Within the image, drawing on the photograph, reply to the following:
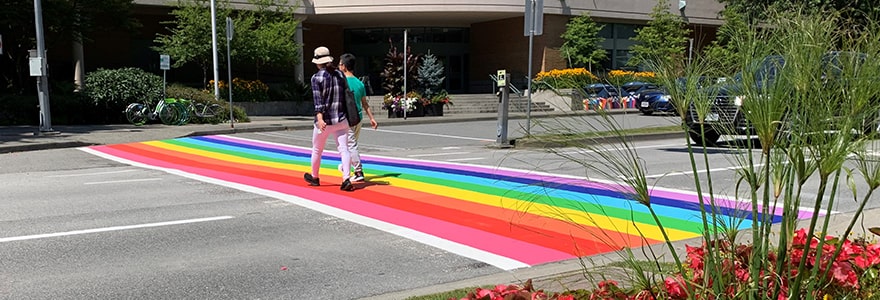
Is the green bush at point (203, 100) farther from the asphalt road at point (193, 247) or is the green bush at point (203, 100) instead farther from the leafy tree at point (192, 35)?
the asphalt road at point (193, 247)

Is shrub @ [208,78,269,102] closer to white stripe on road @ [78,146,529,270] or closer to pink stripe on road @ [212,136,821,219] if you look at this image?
pink stripe on road @ [212,136,821,219]

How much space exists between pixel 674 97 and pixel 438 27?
1611 inches

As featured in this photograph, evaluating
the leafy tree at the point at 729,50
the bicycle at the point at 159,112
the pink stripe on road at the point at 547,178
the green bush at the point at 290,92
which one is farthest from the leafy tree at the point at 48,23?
the leafy tree at the point at 729,50

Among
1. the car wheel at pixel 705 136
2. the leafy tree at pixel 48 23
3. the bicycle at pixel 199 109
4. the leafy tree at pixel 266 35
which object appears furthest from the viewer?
the leafy tree at pixel 266 35

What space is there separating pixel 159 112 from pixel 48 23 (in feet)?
15.9

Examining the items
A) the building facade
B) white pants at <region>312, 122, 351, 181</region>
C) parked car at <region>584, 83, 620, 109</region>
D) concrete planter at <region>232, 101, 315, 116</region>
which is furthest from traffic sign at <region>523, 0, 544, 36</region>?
the building facade

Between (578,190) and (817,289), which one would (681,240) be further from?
(817,289)

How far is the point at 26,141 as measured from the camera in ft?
49.8

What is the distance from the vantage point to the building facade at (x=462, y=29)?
117 ft

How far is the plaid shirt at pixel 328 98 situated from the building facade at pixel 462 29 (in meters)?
25.3

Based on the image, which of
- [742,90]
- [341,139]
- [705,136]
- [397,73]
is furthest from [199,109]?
[742,90]

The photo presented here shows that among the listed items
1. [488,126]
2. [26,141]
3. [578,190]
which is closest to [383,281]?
[578,190]

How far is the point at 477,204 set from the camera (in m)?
7.82

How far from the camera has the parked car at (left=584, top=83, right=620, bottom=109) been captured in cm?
273
